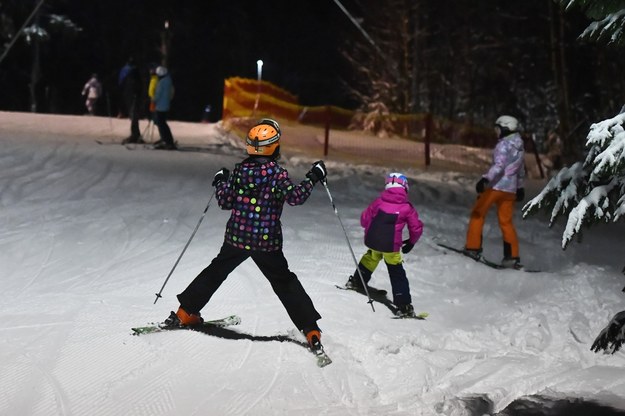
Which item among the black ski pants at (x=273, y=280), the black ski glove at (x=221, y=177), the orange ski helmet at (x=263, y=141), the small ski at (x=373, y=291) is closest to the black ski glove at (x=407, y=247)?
the small ski at (x=373, y=291)

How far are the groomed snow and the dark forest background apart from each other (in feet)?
39.3

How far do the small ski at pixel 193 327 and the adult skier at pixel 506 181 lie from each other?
3.70 m

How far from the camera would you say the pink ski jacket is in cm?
746

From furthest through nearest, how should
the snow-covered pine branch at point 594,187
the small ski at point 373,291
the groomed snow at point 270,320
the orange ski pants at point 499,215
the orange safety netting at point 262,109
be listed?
the orange safety netting at point 262,109 < the orange ski pants at point 499,215 < the small ski at point 373,291 < the groomed snow at point 270,320 < the snow-covered pine branch at point 594,187

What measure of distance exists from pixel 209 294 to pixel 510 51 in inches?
912

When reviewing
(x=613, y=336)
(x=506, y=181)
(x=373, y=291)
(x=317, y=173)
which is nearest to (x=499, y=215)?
(x=506, y=181)

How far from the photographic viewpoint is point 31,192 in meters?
12.6

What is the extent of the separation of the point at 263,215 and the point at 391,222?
A: 1701 millimetres

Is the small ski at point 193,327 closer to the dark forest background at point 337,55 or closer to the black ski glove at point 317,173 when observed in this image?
the black ski glove at point 317,173

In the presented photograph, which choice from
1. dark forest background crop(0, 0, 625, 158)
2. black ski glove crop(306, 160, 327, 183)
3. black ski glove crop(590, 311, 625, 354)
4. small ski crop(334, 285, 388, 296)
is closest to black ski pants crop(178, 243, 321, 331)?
black ski glove crop(306, 160, 327, 183)

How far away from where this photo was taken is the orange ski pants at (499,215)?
9.65 m

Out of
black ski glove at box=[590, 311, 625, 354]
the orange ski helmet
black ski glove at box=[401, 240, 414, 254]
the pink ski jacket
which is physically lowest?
black ski glove at box=[590, 311, 625, 354]

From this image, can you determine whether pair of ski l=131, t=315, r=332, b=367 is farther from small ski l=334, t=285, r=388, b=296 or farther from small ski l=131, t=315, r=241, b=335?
small ski l=334, t=285, r=388, b=296

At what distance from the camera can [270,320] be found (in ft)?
23.4
